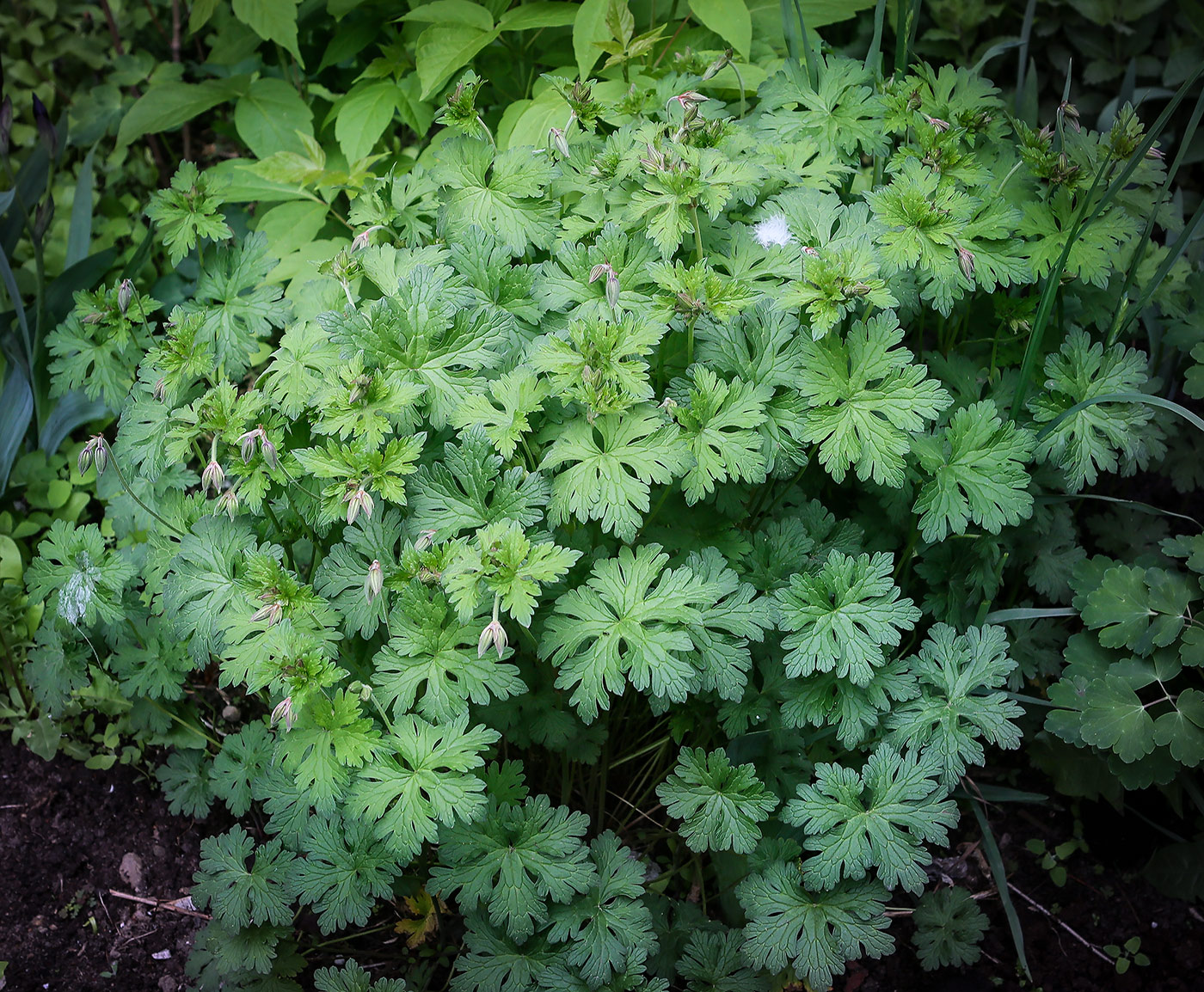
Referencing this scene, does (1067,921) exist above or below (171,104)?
below

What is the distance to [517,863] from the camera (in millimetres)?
1721

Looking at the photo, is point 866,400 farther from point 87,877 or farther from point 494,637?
point 87,877

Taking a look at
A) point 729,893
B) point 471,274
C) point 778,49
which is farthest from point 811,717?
point 778,49

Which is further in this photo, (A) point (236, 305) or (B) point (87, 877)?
(B) point (87, 877)

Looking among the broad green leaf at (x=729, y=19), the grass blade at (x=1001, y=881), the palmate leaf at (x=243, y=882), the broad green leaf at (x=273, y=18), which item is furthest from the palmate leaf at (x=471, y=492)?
the broad green leaf at (x=273, y=18)

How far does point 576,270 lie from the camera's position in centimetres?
189

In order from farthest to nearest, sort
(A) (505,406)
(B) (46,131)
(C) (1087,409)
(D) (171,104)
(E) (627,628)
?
(D) (171,104) → (B) (46,131) → (C) (1087,409) → (A) (505,406) → (E) (627,628)

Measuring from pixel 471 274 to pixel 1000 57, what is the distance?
2573 mm

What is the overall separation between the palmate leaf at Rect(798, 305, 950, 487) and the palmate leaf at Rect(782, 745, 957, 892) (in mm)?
524

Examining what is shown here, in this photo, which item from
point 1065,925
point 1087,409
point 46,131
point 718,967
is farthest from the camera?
point 46,131

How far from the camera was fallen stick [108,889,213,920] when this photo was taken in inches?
85.5

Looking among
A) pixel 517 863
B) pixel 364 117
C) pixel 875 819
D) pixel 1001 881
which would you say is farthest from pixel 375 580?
pixel 364 117

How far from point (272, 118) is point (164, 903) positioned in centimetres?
216

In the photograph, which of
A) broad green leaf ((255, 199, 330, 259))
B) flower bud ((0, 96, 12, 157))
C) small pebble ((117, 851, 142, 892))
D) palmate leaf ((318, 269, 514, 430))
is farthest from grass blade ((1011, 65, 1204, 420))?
flower bud ((0, 96, 12, 157))
